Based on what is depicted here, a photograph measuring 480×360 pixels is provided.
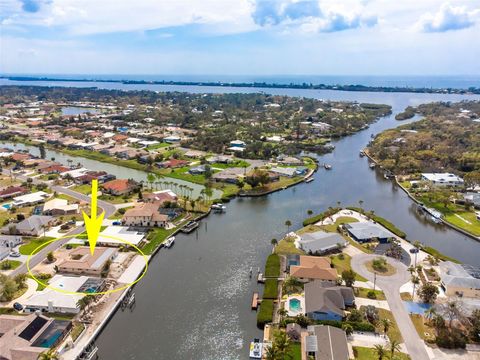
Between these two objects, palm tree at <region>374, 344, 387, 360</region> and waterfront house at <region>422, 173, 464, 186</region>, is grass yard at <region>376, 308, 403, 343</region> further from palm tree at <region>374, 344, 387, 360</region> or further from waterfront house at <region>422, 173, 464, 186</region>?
waterfront house at <region>422, 173, 464, 186</region>

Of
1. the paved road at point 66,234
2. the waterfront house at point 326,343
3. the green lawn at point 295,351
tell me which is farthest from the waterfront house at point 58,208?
the waterfront house at point 326,343

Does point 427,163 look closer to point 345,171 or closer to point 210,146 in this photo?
point 345,171

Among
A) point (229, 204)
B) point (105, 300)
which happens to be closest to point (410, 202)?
point (229, 204)

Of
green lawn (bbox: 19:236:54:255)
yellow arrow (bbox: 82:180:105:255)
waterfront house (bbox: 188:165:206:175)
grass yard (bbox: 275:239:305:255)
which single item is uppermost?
yellow arrow (bbox: 82:180:105:255)

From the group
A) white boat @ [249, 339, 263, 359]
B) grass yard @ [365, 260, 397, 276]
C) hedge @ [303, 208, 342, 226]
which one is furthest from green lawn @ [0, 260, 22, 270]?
grass yard @ [365, 260, 397, 276]

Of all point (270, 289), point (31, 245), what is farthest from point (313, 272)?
point (31, 245)

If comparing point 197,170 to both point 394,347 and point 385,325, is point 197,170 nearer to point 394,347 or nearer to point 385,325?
point 385,325
